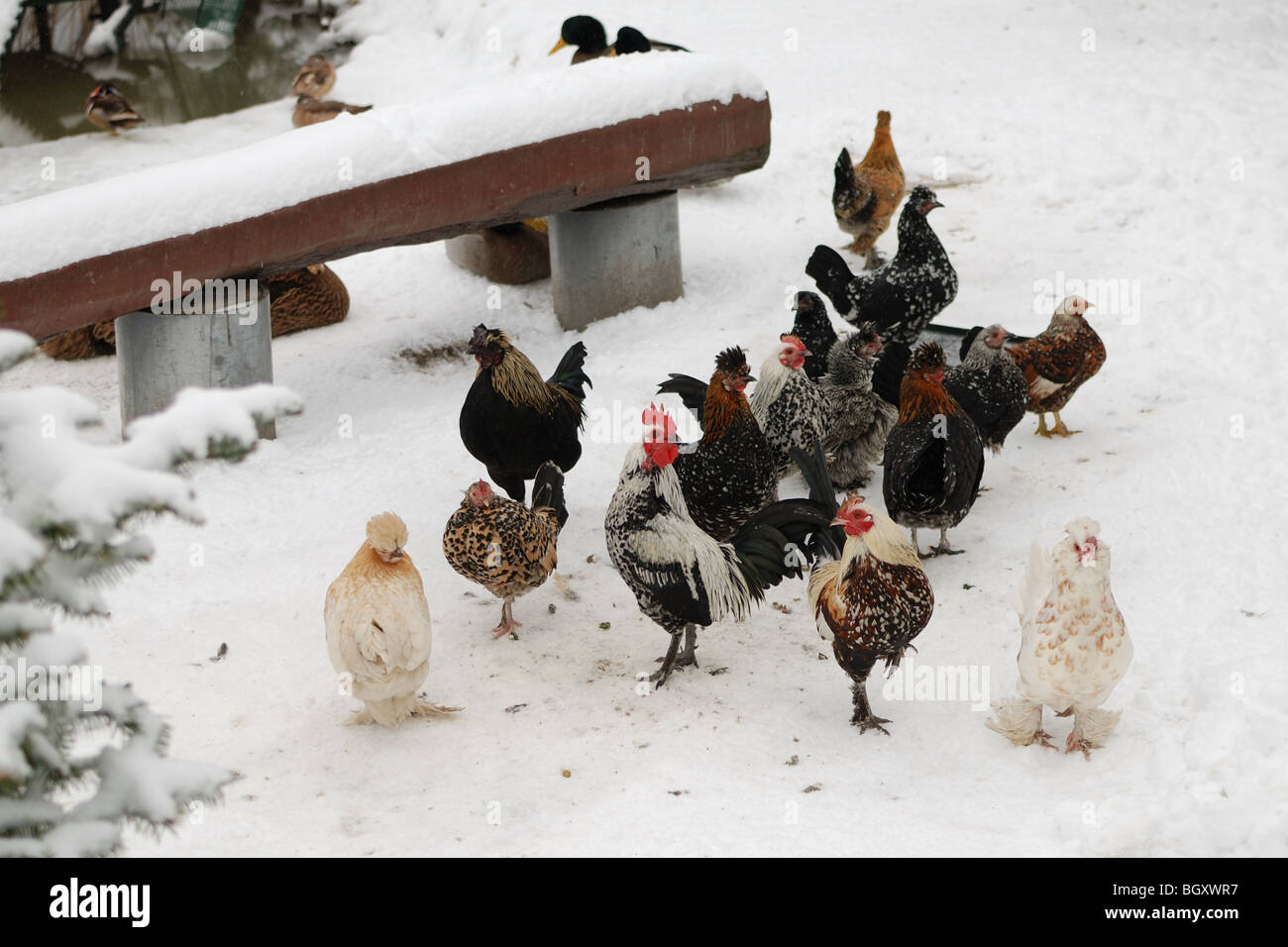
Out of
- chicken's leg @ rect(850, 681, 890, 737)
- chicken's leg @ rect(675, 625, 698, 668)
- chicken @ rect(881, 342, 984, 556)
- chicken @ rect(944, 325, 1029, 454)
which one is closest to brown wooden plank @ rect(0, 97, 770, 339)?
chicken @ rect(944, 325, 1029, 454)

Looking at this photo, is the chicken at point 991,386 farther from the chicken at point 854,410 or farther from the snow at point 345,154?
the snow at point 345,154

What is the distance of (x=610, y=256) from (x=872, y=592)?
4.23 m

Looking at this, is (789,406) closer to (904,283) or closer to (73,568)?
(904,283)

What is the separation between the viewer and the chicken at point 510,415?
6129 millimetres

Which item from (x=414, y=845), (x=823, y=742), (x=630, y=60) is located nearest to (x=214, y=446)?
(x=414, y=845)

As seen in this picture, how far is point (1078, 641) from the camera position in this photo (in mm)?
4500

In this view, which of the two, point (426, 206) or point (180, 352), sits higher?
point (426, 206)

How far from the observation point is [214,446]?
243 cm

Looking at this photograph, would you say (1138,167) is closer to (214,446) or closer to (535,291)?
(535,291)

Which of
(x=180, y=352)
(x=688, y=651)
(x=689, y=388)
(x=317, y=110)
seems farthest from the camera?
(x=317, y=110)

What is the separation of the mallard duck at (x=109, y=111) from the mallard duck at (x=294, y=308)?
3863 millimetres

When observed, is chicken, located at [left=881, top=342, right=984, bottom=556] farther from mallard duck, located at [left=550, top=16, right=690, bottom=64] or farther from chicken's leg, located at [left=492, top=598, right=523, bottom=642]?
mallard duck, located at [left=550, top=16, right=690, bottom=64]

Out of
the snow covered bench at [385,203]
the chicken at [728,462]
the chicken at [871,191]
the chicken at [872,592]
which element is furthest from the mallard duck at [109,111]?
the chicken at [872,592]

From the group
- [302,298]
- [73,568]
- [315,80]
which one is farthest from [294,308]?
[73,568]
